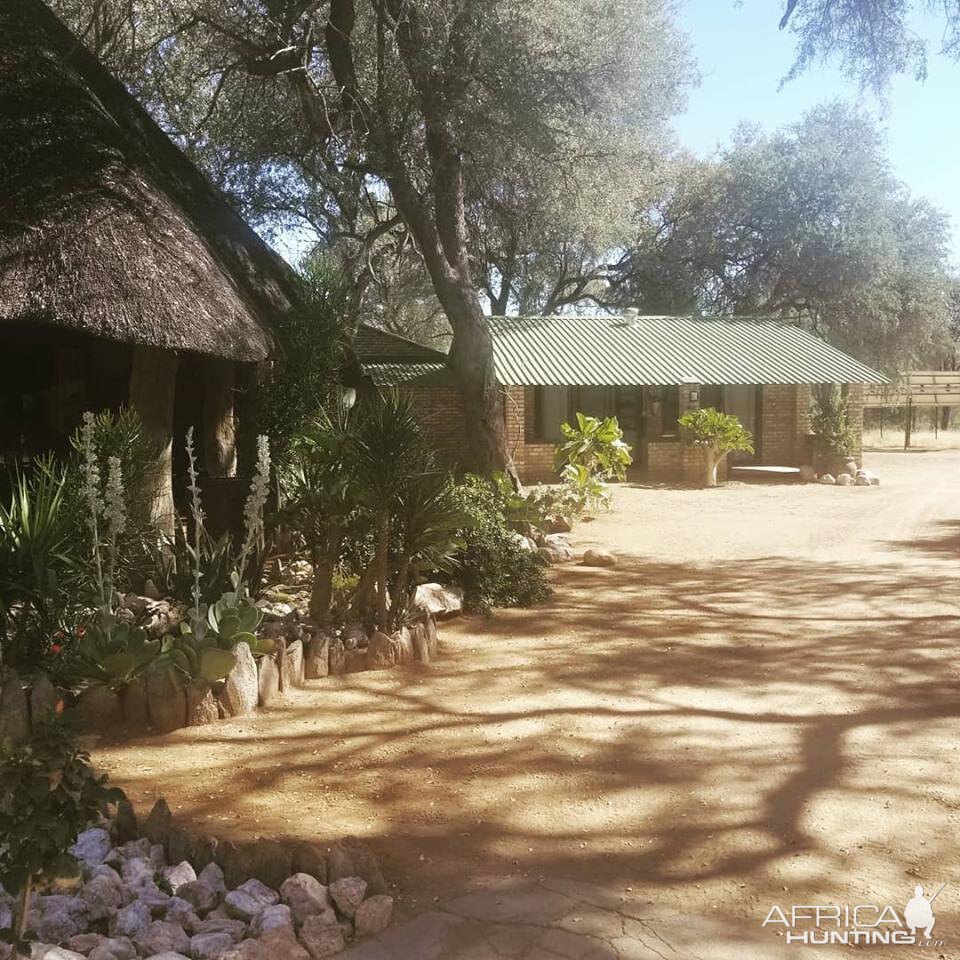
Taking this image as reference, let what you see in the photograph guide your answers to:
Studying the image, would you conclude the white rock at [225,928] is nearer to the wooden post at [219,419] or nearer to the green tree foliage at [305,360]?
the wooden post at [219,419]

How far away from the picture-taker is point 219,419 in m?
9.80

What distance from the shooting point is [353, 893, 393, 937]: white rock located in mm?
3100

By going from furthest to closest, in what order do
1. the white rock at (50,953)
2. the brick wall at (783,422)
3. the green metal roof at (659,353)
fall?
1. the brick wall at (783,422)
2. the green metal roof at (659,353)
3. the white rock at (50,953)

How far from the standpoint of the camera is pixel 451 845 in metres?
3.78

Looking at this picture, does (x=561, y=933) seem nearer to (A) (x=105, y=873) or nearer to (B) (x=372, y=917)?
(B) (x=372, y=917)

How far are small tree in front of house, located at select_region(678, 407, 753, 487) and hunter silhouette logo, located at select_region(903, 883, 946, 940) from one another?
1742 centimetres

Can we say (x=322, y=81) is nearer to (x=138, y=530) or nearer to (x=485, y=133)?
(x=485, y=133)

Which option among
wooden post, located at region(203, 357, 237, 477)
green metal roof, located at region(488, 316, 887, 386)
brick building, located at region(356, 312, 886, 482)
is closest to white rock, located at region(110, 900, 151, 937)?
wooden post, located at region(203, 357, 237, 477)

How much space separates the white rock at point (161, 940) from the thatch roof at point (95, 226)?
5088 millimetres

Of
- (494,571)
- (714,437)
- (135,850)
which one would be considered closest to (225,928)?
(135,850)

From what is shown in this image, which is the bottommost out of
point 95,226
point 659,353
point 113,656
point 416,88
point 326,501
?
point 113,656

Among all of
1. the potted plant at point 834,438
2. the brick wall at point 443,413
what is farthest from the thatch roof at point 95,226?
the potted plant at point 834,438

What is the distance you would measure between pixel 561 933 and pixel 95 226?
21.7 feet

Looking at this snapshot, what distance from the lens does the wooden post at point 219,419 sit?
31.8ft
